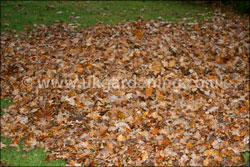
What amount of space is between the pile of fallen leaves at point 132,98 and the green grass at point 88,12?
103 centimetres

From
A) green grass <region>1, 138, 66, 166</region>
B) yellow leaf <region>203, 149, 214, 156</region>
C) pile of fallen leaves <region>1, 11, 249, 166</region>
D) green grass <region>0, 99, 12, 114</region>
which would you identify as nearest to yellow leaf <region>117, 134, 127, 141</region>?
pile of fallen leaves <region>1, 11, 249, 166</region>

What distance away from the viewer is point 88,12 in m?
9.99

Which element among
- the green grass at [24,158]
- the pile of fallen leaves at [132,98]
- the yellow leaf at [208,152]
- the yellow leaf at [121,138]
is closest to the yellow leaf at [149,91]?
the pile of fallen leaves at [132,98]

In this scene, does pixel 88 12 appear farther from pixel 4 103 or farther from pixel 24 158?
pixel 24 158

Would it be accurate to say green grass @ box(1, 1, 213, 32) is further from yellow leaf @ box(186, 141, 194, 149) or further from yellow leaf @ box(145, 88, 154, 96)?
yellow leaf @ box(186, 141, 194, 149)

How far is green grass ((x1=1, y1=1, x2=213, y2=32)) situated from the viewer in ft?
29.8

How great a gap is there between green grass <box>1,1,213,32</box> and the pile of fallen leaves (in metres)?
1.03

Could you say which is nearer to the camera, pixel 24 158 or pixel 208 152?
pixel 24 158

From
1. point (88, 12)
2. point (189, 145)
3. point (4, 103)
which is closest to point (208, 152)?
point (189, 145)

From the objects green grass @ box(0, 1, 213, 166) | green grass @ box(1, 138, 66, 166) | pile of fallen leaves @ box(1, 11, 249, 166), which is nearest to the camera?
green grass @ box(1, 138, 66, 166)

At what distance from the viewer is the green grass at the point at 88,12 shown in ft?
29.8

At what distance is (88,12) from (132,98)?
5.67 metres

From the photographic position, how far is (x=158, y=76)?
620 centimetres

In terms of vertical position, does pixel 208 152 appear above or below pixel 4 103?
below
